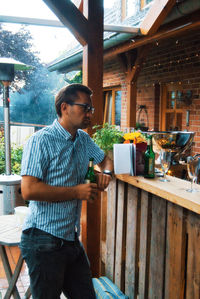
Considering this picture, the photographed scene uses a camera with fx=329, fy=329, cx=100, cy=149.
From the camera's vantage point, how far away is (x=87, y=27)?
2668mm

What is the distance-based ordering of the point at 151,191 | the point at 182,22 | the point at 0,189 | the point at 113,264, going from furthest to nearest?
the point at 182,22
the point at 0,189
the point at 113,264
the point at 151,191

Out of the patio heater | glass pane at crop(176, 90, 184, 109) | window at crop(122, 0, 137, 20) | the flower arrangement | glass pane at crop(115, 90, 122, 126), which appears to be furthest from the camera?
glass pane at crop(115, 90, 122, 126)

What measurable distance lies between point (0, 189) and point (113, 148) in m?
2.29

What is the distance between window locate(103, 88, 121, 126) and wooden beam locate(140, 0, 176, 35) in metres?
3.42

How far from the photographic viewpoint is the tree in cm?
1203

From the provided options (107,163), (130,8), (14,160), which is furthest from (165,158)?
(130,8)

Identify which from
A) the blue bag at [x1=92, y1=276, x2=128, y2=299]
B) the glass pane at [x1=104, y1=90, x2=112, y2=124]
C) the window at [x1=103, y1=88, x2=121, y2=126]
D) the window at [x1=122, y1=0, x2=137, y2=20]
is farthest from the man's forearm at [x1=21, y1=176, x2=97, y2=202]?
the glass pane at [x1=104, y1=90, x2=112, y2=124]

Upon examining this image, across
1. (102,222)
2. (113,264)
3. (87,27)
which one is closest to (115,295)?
(113,264)

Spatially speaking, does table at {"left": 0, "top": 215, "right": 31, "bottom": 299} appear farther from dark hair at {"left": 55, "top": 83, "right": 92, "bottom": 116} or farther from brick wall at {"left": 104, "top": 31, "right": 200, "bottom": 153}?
brick wall at {"left": 104, "top": 31, "right": 200, "bottom": 153}

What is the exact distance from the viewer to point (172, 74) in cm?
591

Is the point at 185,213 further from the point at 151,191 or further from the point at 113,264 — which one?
the point at 113,264

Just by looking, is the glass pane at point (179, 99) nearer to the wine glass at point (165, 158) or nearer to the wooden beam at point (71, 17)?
the wooden beam at point (71, 17)

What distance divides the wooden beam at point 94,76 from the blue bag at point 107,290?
272 millimetres

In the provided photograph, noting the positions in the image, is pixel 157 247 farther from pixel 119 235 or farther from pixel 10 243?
pixel 10 243
